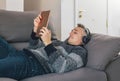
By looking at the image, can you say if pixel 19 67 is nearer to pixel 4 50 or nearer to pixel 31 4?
pixel 4 50

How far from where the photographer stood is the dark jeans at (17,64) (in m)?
1.57

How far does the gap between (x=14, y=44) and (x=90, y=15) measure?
7.33 feet

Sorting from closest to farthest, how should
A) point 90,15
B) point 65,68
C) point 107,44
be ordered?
point 65,68 → point 107,44 → point 90,15

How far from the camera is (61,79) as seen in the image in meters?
1.57

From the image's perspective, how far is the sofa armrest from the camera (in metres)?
1.71

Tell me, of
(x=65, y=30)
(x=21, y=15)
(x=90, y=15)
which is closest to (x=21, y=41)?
(x=21, y=15)

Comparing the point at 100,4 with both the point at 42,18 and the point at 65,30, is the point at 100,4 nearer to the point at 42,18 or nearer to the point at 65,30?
the point at 65,30

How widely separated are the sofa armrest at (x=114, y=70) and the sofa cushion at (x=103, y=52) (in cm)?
4

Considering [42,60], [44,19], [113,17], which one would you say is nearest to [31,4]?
[113,17]

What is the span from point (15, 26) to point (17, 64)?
52 cm

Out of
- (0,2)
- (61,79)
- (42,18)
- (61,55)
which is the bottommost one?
(61,79)

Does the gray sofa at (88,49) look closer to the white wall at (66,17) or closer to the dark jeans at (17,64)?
the dark jeans at (17,64)

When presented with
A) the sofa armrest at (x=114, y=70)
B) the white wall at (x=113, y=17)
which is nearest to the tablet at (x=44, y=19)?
the sofa armrest at (x=114, y=70)

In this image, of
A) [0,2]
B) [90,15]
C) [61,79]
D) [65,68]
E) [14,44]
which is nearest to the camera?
[61,79]
